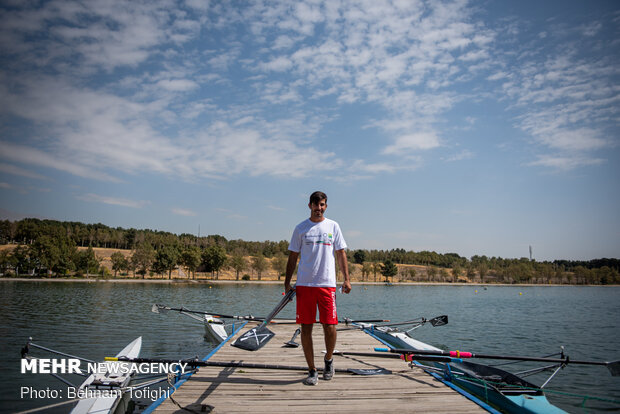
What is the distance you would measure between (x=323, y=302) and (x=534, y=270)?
180195 millimetres

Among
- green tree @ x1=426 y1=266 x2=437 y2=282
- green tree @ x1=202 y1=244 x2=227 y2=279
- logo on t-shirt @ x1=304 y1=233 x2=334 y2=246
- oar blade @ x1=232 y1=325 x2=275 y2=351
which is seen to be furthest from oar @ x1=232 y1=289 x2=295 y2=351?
green tree @ x1=426 y1=266 x2=437 y2=282

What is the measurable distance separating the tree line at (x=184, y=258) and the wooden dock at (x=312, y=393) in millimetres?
94507

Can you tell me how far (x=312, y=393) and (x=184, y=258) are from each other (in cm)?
A: 9863

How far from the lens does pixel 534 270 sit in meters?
154

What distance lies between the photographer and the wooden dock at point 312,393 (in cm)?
459

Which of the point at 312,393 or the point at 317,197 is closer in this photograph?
the point at 312,393

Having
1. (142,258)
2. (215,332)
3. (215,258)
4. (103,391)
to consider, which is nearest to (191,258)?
(215,258)

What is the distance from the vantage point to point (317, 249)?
17.5ft

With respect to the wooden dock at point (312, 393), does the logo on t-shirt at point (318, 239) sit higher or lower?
higher

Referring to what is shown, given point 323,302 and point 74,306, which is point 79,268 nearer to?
point 74,306

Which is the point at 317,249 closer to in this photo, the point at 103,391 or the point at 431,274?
the point at 103,391

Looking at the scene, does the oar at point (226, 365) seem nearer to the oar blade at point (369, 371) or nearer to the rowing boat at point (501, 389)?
the oar blade at point (369, 371)

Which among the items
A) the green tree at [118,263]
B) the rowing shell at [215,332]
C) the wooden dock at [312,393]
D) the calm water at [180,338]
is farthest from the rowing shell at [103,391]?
the green tree at [118,263]

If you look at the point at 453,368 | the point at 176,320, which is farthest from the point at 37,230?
the point at 453,368
